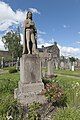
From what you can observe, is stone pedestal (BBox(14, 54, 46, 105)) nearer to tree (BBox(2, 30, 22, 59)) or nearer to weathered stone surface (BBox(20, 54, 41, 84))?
weathered stone surface (BBox(20, 54, 41, 84))

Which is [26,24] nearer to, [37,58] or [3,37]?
[37,58]

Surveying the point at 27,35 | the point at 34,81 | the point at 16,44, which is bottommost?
the point at 34,81

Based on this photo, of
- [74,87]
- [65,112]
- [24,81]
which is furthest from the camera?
[74,87]

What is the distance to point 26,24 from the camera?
11.5 m

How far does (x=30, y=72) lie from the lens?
10.9 meters

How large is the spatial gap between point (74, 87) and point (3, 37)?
68.3 metres

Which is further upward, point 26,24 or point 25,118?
point 26,24

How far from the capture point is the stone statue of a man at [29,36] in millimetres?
11383

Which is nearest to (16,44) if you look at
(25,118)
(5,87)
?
(5,87)

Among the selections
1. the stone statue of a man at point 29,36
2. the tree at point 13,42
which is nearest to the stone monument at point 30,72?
the stone statue of a man at point 29,36

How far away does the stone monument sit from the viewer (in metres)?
10.4

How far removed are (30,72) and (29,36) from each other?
1733 mm

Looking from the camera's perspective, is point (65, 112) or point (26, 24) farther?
point (26, 24)

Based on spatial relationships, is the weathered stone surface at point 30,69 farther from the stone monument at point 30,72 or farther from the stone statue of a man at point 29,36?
the stone statue of a man at point 29,36
